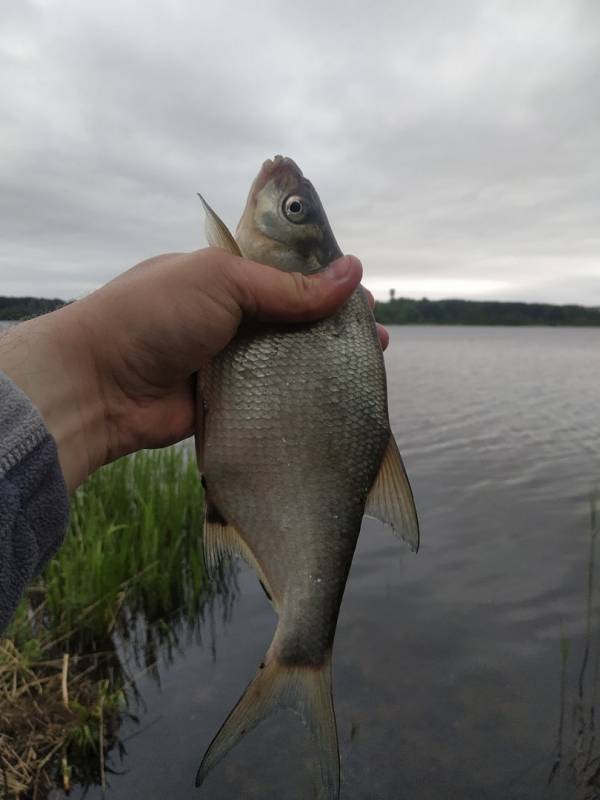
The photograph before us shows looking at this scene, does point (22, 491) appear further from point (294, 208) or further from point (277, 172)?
point (277, 172)

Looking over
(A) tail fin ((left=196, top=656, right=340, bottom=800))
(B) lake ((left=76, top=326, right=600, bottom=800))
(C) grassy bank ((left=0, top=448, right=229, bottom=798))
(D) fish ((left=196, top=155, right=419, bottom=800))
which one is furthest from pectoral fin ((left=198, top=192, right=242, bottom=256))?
(B) lake ((left=76, top=326, right=600, bottom=800))

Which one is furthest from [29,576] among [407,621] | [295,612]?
[407,621]

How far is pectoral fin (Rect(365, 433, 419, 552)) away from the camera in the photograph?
8.19ft

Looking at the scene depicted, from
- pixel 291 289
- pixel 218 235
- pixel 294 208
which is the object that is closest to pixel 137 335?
pixel 218 235

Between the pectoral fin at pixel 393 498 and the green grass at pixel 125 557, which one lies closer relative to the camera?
the pectoral fin at pixel 393 498

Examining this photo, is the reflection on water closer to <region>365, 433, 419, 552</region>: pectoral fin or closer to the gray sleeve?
<region>365, 433, 419, 552</region>: pectoral fin

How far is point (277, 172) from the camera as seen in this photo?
8.49 ft

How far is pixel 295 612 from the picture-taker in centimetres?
231

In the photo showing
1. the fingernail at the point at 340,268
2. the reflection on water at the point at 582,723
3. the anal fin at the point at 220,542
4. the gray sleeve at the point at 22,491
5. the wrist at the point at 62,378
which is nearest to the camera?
the gray sleeve at the point at 22,491

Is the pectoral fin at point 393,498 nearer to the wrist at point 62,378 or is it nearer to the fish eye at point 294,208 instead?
the fish eye at point 294,208

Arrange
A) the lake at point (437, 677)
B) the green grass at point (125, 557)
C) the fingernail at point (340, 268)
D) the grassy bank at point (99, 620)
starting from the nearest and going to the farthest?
the fingernail at point (340, 268), the grassy bank at point (99, 620), the lake at point (437, 677), the green grass at point (125, 557)

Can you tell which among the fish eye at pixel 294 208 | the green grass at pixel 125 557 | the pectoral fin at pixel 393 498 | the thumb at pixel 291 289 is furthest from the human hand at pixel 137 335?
the green grass at pixel 125 557

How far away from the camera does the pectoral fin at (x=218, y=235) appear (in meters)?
2.44

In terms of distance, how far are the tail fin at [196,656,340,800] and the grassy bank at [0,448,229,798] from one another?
2773 millimetres
